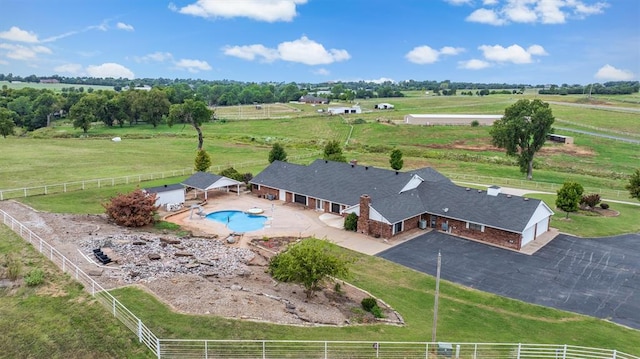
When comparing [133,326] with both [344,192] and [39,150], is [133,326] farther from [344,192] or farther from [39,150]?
[39,150]

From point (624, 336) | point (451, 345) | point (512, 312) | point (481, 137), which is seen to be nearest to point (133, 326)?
point (451, 345)

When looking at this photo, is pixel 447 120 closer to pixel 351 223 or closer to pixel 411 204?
pixel 411 204

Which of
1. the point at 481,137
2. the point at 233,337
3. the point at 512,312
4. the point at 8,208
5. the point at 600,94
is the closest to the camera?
the point at 233,337

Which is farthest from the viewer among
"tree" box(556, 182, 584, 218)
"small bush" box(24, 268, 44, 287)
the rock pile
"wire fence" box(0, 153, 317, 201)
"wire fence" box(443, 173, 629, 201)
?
"wire fence" box(443, 173, 629, 201)

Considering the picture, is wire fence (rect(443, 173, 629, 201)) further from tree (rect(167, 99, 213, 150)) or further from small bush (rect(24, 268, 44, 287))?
small bush (rect(24, 268, 44, 287))

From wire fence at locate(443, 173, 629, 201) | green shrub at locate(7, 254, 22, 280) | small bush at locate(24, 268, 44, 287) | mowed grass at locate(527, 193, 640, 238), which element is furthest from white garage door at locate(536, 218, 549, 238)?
green shrub at locate(7, 254, 22, 280)

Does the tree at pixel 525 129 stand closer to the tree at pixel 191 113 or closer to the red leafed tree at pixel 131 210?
the red leafed tree at pixel 131 210

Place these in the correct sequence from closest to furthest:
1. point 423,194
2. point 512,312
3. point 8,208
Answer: point 512,312
point 8,208
point 423,194
